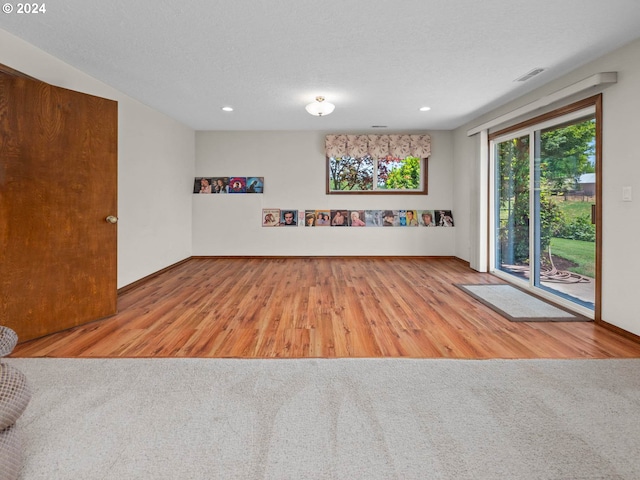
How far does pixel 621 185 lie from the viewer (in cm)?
300

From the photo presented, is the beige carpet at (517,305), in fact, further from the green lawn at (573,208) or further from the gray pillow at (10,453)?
the gray pillow at (10,453)

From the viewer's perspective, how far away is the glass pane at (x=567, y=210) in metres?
3.46

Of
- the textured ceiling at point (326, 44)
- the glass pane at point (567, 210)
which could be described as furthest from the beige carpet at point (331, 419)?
the textured ceiling at point (326, 44)

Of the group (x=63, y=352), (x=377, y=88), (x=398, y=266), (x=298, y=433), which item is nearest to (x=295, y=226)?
(x=398, y=266)

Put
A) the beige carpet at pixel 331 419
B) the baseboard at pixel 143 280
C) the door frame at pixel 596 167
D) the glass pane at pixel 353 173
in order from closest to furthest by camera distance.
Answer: the beige carpet at pixel 331 419 → the door frame at pixel 596 167 → the baseboard at pixel 143 280 → the glass pane at pixel 353 173

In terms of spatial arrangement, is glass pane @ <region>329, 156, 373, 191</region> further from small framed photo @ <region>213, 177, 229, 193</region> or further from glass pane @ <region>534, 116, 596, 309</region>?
glass pane @ <region>534, 116, 596, 309</region>

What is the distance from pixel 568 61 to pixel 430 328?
2.81 m

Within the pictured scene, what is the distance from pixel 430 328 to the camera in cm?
308

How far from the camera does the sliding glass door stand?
11.4 ft

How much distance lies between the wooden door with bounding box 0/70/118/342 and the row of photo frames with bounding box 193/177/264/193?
345 cm

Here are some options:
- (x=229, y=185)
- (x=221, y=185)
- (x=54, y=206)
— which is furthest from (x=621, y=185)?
(x=221, y=185)

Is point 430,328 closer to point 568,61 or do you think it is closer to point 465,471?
point 465,471

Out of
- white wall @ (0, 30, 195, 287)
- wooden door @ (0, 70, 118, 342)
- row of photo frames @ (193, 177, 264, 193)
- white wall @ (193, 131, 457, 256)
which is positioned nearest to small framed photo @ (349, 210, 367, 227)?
white wall @ (193, 131, 457, 256)

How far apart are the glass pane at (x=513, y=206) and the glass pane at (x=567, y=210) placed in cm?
29
